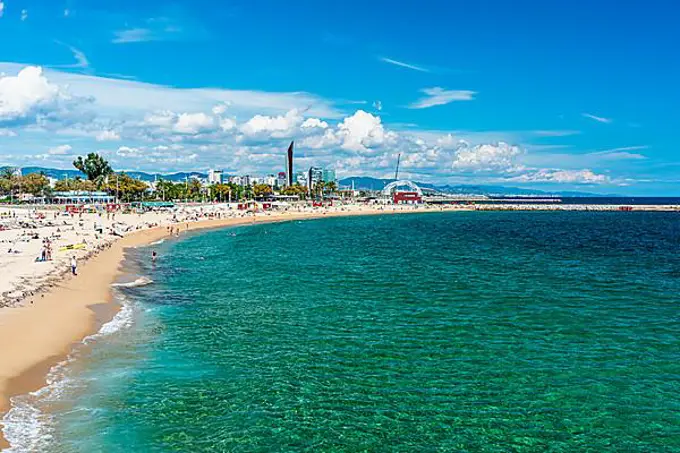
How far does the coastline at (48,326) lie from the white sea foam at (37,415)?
0.71ft

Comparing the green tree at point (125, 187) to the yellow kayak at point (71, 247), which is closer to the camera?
the yellow kayak at point (71, 247)

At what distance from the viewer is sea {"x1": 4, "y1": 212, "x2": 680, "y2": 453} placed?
43.5 ft

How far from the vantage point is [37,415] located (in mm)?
13875

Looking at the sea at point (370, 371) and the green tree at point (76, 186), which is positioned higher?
the green tree at point (76, 186)

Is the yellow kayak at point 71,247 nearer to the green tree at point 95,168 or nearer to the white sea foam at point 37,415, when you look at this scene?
the white sea foam at point 37,415

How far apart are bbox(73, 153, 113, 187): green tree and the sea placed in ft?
391

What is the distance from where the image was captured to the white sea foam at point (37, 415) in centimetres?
1237

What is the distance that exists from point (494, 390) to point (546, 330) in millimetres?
7995

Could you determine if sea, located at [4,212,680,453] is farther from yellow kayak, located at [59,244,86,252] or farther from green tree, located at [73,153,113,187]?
green tree, located at [73,153,113,187]

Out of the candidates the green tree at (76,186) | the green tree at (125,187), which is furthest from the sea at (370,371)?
the green tree at (76,186)

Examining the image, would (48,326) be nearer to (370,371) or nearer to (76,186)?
(370,371)

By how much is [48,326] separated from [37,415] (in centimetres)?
918

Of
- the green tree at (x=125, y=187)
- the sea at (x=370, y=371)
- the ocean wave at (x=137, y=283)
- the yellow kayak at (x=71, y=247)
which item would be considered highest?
the green tree at (x=125, y=187)

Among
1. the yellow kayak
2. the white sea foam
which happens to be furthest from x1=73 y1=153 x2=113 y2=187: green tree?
A: the white sea foam
